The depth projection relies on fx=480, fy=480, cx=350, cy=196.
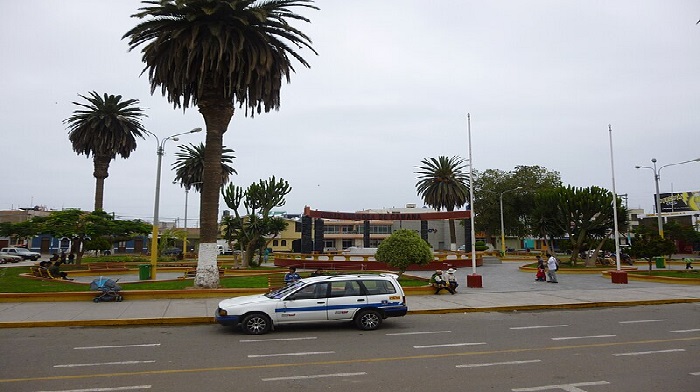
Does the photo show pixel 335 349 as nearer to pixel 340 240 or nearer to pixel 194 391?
pixel 194 391

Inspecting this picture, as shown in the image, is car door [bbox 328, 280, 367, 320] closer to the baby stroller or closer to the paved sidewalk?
the paved sidewalk

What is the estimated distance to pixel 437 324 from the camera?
14.0 m

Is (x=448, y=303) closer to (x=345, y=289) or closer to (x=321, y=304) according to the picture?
(x=345, y=289)

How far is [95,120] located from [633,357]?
44587mm

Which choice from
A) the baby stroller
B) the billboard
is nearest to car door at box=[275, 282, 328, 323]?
the baby stroller

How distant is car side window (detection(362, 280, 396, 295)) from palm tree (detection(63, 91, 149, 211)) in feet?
118

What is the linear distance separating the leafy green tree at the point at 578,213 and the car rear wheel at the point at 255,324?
28.7 meters

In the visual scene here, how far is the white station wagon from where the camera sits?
12.3 metres

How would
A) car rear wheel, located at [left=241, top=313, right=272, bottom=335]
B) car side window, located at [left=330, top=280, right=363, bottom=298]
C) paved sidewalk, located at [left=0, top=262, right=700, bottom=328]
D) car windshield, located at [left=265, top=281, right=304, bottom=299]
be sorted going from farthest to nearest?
1. paved sidewalk, located at [left=0, top=262, right=700, bottom=328]
2. car side window, located at [left=330, top=280, right=363, bottom=298]
3. car windshield, located at [left=265, top=281, right=304, bottom=299]
4. car rear wheel, located at [left=241, top=313, right=272, bottom=335]

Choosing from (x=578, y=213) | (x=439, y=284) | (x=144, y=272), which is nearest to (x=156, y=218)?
(x=144, y=272)

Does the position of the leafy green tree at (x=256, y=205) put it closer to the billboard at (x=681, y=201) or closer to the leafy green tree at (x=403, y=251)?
the leafy green tree at (x=403, y=251)

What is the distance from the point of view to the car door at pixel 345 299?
12836 millimetres

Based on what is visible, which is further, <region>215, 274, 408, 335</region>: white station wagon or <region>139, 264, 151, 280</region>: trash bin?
<region>139, 264, 151, 280</region>: trash bin

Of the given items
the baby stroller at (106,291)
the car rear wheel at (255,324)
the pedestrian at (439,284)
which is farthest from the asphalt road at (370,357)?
the pedestrian at (439,284)
